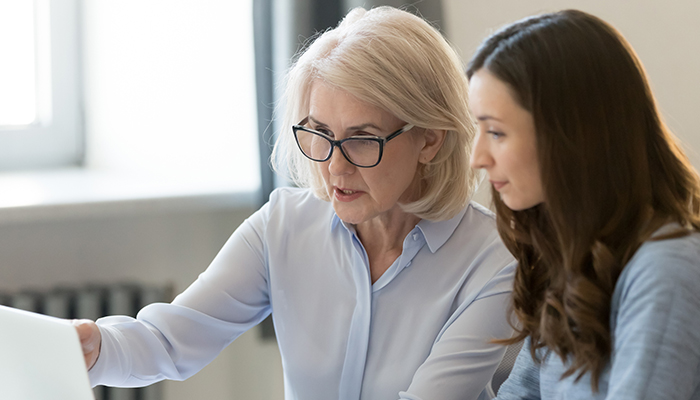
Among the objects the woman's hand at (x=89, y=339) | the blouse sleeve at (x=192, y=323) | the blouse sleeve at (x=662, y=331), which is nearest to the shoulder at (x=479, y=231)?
the blouse sleeve at (x=192, y=323)

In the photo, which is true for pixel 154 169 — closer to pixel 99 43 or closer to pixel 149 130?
pixel 149 130

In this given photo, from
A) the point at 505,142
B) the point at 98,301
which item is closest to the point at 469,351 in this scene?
the point at 505,142

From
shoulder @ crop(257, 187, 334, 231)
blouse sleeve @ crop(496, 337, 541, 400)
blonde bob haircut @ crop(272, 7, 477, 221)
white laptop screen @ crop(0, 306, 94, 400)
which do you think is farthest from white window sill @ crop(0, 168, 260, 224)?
blouse sleeve @ crop(496, 337, 541, 400)

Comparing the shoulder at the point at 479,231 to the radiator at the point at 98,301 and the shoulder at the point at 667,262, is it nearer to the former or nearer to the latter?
the shoulder at the point at 667,262

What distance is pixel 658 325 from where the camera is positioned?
2.19 feet

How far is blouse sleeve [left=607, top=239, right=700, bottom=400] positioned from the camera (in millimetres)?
664

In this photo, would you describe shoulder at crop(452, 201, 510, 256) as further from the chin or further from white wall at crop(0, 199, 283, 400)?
white wall at crop(0, 199, 283, 400)

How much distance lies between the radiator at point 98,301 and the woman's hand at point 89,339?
2.53 feet

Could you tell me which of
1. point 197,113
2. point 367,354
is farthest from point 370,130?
point 197,113

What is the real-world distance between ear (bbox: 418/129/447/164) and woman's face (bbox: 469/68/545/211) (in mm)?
432

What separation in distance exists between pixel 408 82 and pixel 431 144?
0.16m

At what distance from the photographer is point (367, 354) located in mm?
1229

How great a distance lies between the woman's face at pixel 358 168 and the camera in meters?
1.16

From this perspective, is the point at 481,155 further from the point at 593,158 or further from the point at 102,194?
the point at 102,194
